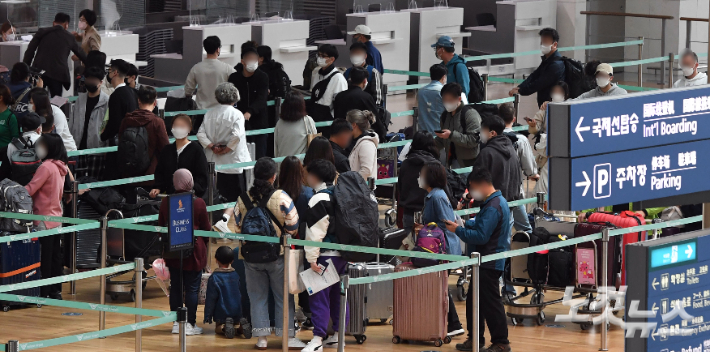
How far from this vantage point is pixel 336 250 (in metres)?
8.16

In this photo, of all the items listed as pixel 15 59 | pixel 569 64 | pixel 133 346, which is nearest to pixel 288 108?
pixel 133 346

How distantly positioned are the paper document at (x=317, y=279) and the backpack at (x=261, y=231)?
0.26 meters

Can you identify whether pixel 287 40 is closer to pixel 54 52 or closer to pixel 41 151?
pixel 54 52

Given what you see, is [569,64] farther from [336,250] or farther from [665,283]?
[665,283]

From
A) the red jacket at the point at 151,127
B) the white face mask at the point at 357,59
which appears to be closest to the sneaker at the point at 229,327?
the red jacket at the point at 151,127

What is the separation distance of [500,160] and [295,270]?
212cm

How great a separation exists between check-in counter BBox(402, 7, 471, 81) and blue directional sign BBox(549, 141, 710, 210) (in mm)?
16353

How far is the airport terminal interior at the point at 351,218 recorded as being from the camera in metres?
5.33

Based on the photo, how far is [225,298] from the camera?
28.4 feet

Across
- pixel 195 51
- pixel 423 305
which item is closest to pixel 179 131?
pixel 423 305

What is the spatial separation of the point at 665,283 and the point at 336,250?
324 centimetres

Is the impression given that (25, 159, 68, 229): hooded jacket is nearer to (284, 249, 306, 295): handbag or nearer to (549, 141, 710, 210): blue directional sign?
(284, 249, 306, 295): handbag

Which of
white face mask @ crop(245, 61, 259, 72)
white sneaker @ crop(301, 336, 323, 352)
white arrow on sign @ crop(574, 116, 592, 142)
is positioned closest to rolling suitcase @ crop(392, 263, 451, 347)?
white sneaker @ crop(301, 336, 323, 352)

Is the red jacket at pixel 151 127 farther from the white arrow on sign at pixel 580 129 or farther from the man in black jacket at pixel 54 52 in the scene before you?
the white arrow on sign at pixel 580 129
